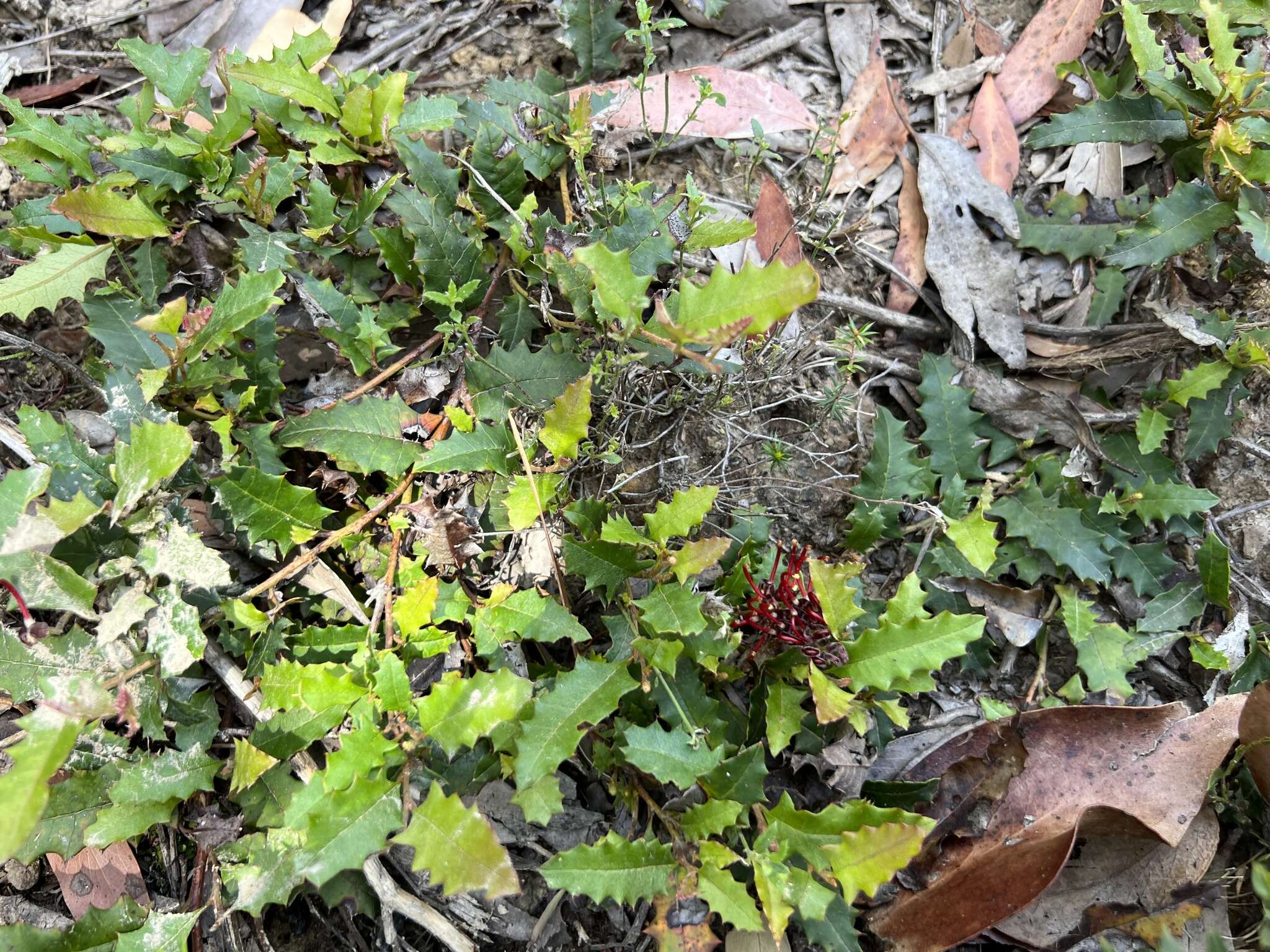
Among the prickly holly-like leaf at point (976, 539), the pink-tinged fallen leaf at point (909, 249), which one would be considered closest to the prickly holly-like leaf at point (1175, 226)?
the pink-tinged fallen leaf at point (909, 249)

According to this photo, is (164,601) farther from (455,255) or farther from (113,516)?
(455,255)

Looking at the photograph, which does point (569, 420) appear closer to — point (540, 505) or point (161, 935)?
point (540, 505)

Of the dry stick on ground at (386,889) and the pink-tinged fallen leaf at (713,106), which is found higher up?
the pink-tinged fallen leaf at (713,106)

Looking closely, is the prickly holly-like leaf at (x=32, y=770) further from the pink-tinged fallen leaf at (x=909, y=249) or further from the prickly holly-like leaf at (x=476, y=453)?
the pink-tinged fallen leaf at (x=909, y=249)

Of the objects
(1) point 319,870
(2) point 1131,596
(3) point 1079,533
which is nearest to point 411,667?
(1) point 319,870

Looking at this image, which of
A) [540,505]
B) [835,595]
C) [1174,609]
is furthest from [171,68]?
[1174,609]

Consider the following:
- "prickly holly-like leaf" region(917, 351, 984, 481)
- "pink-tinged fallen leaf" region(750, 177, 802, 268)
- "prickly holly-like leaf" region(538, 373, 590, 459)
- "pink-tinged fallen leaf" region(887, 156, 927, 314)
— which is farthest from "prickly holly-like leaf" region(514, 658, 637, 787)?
"pink-tinged fallen leaf" region(887, 156, 927, 314)
